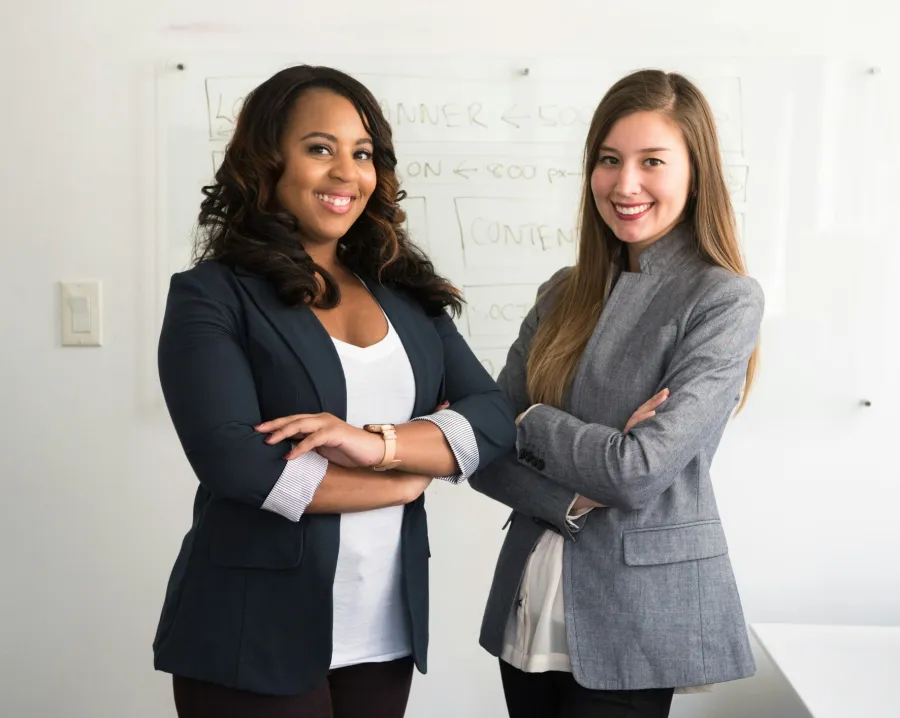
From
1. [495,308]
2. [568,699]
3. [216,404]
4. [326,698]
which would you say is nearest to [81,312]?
[495,308]

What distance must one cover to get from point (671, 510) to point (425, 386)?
1.43 ft

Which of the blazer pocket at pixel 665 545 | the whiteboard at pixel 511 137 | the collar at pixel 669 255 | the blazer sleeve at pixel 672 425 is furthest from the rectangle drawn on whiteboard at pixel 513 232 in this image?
the blazer pocket at pixel 665 545

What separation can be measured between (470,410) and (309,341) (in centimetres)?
29

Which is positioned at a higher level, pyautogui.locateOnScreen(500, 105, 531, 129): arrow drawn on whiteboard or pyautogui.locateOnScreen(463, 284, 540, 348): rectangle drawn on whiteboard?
pyautogui.locateOnScreen(500, 105, 531, 129): arrow drawn on whiteboard

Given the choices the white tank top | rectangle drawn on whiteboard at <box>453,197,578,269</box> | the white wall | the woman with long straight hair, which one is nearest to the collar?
the woman with long straight hair

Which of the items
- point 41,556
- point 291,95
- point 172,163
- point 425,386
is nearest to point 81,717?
point 41,556

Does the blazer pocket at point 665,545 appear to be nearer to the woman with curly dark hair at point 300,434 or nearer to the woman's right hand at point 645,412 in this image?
the woman's right hand at point 645,412

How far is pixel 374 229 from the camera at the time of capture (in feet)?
5.24

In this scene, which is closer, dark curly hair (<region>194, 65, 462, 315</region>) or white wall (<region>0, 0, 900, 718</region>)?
dark curly hair (<region>194, 65, 462, 315</region>)

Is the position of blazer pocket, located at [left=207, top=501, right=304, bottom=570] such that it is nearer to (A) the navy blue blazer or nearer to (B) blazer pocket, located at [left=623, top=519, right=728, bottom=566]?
(A) the navy blue blazer

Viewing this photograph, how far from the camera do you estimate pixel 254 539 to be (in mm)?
1350

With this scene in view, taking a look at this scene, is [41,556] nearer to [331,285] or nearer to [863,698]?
[331,285]

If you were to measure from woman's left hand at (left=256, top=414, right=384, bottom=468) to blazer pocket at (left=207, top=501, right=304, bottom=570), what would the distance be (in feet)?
0.37

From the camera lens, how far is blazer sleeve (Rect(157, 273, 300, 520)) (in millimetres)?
1290
